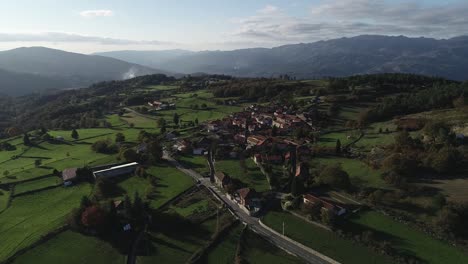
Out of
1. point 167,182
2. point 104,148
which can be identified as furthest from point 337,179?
point 104,148

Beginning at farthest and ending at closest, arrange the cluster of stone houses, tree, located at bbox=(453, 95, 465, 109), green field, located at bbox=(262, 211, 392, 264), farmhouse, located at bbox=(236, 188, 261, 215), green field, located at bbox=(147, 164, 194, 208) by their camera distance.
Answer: tree, located at bbox=(453, 95, 465, 109)
green field, located at bbox=(147, 164, 194, 208)
the cluster of stone houses
farmhouse, located at bbox=(236, 188, 261, 215)
green field, located at bbox=(262, 211, 392, 264)

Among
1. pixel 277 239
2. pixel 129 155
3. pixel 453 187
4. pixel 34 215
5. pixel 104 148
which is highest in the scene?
pixel 453 187

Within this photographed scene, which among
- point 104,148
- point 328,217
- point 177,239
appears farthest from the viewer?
point 104,148

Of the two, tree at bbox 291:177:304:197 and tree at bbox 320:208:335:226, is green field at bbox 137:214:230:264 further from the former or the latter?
tree at bbox 320:208:335:226

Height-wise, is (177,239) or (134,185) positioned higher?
(134,185)

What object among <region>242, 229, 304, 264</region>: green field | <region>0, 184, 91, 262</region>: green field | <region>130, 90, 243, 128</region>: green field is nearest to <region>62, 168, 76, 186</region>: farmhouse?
<region>0, 184, 91, 262</region>: green field

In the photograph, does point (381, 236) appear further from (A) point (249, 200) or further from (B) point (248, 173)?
(B) point (248, 173)

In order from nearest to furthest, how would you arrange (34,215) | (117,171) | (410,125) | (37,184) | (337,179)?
(337,179) → (34,215) → (37,184) → (117,171) → (410,125)
